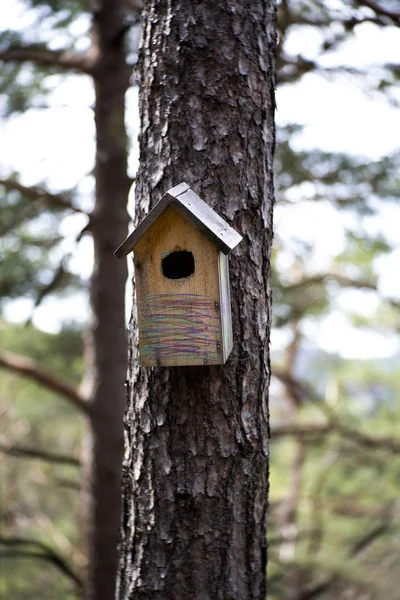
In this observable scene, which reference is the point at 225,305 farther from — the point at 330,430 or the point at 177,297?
the point at 330,430

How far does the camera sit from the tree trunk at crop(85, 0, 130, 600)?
4629mm

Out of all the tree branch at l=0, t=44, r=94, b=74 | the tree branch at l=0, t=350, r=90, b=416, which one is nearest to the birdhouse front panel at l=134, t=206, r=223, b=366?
the tree branch at l=0, t=350, r=90, b=416

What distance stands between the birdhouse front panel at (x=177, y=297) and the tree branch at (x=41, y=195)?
121 inches

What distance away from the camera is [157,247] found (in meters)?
1.82

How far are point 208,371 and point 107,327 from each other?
301 cm

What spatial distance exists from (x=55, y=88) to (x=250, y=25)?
3762mm

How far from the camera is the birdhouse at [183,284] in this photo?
1.72 meters

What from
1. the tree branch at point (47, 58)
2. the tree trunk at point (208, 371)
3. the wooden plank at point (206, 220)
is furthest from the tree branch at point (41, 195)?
the wooden plank at point (206, 220)

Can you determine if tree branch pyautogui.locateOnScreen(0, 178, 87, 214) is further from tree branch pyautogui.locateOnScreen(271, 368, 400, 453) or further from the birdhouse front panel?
the birdhouse front panel

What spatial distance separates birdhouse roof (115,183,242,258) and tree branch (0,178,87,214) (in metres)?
3.14

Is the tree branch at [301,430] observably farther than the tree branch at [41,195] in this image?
Yes

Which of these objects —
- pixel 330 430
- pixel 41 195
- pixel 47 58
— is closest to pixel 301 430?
pixel 330 430

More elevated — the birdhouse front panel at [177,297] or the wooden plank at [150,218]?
the wooden plank at [150,218]

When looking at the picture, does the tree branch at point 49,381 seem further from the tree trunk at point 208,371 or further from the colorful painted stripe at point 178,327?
the colorful painted stripe at point 178,327
